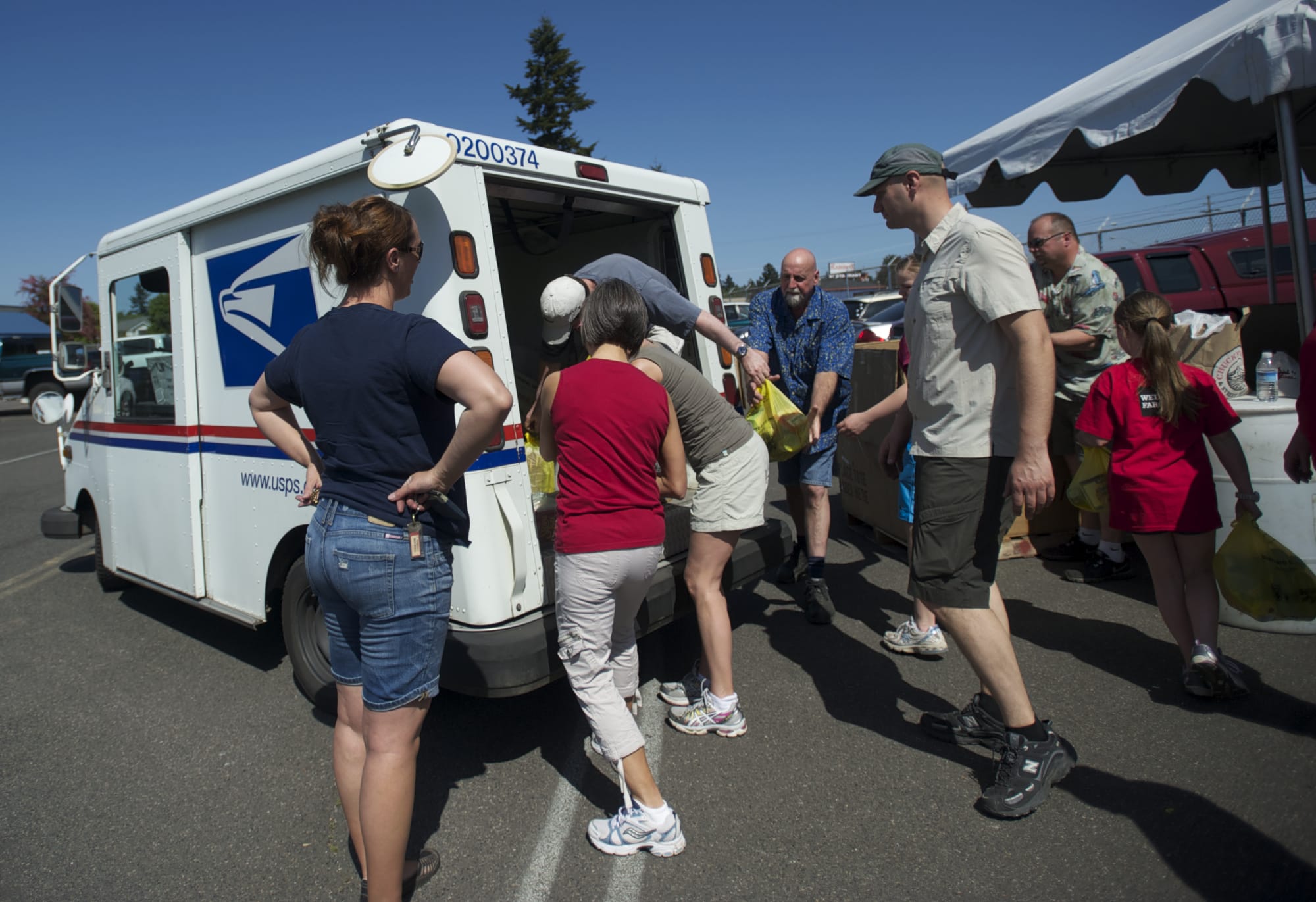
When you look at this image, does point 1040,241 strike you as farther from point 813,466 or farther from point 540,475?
point 540,475

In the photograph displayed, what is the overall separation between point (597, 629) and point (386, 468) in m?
0.85

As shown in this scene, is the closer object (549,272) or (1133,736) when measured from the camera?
(1133,736)

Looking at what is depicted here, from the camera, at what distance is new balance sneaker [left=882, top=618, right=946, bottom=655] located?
12.8 feet

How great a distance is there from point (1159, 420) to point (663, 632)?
2.63m

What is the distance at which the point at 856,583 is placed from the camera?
512cm

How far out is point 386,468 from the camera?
2.14 m

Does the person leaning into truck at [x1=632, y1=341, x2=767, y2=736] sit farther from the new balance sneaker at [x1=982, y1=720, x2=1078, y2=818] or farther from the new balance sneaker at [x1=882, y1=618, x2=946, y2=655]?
the new balance sneaker at [x1=882, y1=618, x2=946, y2=655]

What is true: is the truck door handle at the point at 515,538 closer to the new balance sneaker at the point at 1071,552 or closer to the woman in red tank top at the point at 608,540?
the woman in red tank top at the point at 608,540

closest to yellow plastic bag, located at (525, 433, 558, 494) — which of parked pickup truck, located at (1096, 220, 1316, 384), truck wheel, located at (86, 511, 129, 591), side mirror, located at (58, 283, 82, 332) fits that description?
truck wheel, located at (86, 511, 129, 591)

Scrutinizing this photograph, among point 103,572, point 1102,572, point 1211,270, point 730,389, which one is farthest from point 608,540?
point 1211,270

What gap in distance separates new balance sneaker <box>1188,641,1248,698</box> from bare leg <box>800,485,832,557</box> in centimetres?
172

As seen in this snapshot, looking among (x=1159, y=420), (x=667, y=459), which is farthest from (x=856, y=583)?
(x=667, y=459)

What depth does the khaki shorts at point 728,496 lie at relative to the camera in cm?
313

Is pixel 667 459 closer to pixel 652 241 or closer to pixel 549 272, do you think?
pixel 652 241
